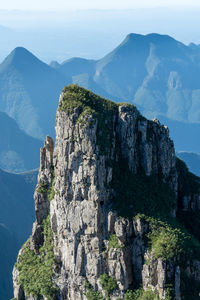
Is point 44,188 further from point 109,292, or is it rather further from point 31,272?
point 109,292

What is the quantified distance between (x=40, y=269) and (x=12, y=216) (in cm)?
7804

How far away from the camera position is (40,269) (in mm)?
44344

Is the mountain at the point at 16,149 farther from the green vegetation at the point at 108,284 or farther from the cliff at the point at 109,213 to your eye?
the green vegetation at the point at 108,284

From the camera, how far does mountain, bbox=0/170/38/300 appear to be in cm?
9462

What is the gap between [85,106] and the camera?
41.0m

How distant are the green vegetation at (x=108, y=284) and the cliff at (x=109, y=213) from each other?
0.08m

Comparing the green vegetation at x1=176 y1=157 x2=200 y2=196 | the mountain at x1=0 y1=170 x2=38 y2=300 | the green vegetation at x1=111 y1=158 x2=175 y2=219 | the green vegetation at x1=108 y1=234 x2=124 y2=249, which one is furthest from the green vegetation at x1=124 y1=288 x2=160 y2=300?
the mountain at x1=0 y1=170 x2=38 y2=300

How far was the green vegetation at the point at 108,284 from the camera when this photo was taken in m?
39.3

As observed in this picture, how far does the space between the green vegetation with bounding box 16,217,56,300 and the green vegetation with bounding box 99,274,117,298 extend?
546cm

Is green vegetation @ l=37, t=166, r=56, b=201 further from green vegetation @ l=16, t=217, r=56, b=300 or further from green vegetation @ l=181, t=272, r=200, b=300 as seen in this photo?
green vegetation @ l=181, t=272, r=200, b=300

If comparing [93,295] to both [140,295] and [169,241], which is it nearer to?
[140,295]

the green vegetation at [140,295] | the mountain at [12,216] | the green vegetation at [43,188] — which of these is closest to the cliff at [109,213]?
the green vegetation at [43,188]

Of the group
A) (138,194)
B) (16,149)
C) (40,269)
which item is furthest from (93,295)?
(16,149)

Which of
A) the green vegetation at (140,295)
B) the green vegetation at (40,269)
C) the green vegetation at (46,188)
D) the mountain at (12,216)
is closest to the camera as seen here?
the green vegetation at (140,295)
